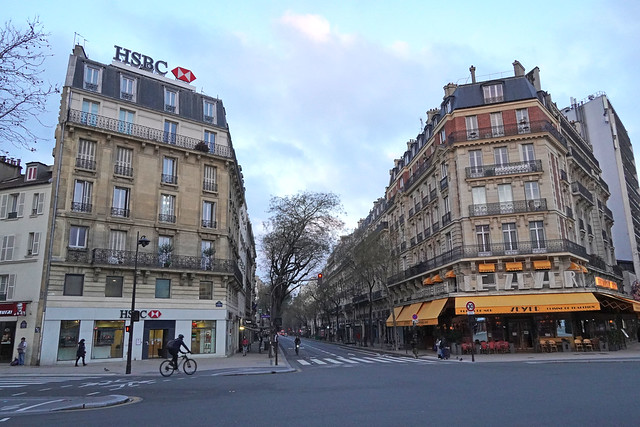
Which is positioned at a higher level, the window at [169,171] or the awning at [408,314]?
the window at [169,171]

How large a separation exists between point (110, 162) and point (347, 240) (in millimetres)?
26134

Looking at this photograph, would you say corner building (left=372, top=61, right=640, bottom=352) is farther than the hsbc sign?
Yes

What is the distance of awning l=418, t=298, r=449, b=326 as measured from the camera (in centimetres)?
3406

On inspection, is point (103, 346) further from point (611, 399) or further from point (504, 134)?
point (504, 134)

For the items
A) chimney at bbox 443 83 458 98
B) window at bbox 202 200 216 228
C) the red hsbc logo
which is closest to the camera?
Result: window at bbox 202 200 216 228

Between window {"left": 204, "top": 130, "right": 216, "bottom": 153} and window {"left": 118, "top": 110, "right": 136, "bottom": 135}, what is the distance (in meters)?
5.49

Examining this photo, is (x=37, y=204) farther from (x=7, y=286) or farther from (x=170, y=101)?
(x=170, y=101)

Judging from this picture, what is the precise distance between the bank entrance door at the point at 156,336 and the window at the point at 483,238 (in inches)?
894

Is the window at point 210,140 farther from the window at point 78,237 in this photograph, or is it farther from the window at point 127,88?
the window at point 78,237

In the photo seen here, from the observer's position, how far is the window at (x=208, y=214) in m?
34.2

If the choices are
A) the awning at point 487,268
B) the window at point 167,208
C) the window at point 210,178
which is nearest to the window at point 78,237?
the window at point 167,208

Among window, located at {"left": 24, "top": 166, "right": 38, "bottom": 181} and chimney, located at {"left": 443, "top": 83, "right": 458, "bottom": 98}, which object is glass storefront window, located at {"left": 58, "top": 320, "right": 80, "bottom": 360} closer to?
window, located at {"left": 24, "top": 166, "right": 38, "bottom": 181}

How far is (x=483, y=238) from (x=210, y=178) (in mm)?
21123

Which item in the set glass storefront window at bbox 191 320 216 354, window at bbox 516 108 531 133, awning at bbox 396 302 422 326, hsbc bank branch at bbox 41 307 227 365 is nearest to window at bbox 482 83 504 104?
window at bbox 516 108 531 133
